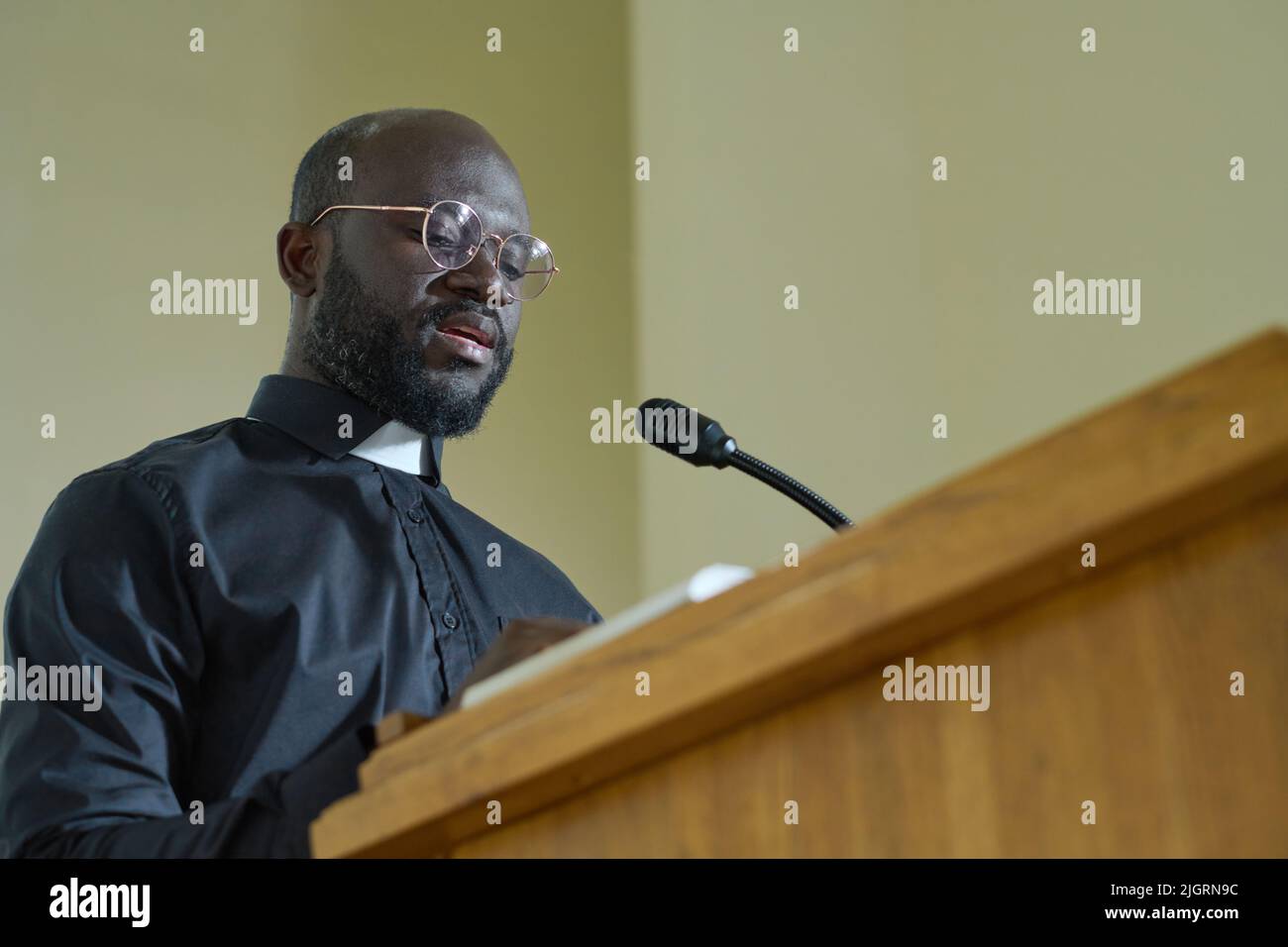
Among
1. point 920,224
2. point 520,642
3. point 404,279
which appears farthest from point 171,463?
point 920,224

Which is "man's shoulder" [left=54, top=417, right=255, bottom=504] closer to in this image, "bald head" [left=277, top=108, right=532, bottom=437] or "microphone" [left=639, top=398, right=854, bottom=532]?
"bald head" [left=277, top=108, right=532, bottom=437]

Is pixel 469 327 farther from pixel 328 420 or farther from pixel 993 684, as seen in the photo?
pixel 993 684

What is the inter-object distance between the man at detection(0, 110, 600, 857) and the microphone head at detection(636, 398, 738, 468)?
11.8 inches

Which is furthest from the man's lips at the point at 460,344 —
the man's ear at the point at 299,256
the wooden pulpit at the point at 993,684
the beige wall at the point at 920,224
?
the wooden pulpit at the point at 993,684

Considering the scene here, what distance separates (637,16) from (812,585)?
9.98 ft

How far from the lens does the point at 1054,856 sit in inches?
22.5

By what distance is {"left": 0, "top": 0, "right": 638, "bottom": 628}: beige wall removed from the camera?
9.64 ft

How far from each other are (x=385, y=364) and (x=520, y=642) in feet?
3.14

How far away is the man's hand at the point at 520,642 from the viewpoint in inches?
36.7

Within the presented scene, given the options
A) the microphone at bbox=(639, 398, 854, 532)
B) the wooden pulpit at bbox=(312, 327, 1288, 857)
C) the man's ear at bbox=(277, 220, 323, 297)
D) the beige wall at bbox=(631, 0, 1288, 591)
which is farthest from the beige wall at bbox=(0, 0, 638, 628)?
the wooden pulpit at bbox=(312, 327, 1288, 857)

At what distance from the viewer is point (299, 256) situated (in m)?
1.99

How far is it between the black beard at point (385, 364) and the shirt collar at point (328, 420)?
25mm
